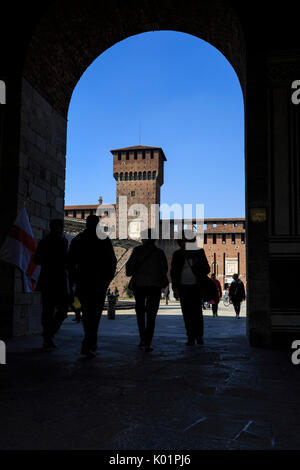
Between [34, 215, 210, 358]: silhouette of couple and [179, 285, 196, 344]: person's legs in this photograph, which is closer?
[34, 215, 210, 358]: silhouette of couple

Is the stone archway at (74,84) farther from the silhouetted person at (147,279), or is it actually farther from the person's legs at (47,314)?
the person's legs at (47,314)

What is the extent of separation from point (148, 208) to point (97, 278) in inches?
2134

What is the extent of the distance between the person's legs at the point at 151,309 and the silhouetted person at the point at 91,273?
0.66m

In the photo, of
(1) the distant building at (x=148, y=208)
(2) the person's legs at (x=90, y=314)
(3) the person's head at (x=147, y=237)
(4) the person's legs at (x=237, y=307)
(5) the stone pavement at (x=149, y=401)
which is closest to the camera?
(5) the stone pavement at (x=149, y=401)

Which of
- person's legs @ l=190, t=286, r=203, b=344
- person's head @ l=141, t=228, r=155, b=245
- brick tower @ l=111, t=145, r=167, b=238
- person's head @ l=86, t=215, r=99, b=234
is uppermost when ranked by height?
brick tower @ l=111, t=145, r=167, b=238

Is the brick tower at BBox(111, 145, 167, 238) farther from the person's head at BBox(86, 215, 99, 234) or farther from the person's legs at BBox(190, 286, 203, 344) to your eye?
the person's head at BBox(86, 215, 99, 234)

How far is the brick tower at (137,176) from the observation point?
189ft

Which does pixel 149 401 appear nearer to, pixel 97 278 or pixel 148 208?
pixel 97 278

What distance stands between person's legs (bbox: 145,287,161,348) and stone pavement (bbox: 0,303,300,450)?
25 cm

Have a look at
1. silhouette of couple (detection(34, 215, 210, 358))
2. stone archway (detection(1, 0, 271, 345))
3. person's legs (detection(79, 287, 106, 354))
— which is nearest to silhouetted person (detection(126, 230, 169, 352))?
silhouette of couple (detection(34, 215, 210, 358))

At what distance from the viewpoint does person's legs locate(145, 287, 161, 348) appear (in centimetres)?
513

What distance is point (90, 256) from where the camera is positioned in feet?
15.5

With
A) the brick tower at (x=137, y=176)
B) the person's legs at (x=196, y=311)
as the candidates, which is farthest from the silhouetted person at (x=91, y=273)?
the brick tower at (x=137, y=176)
